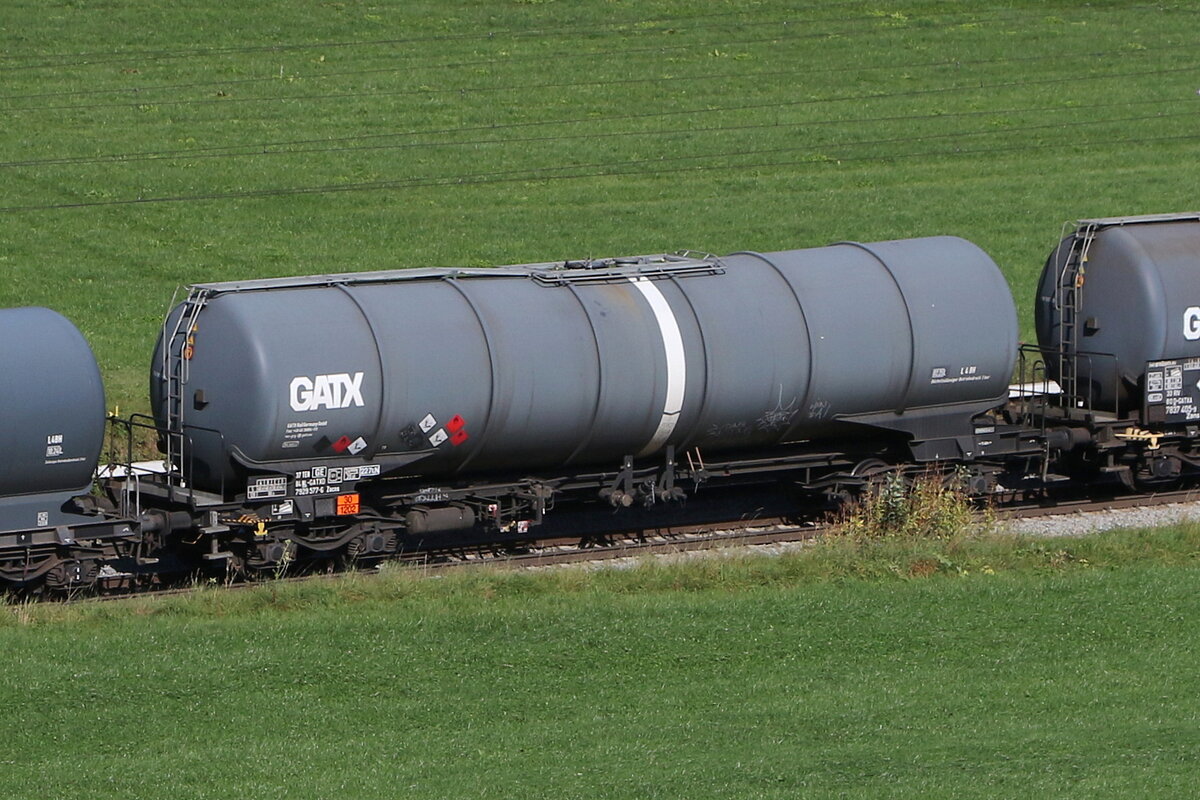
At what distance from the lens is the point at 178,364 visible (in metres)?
19.8

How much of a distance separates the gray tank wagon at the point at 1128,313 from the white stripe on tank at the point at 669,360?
640cm

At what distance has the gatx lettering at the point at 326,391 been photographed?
1920cm

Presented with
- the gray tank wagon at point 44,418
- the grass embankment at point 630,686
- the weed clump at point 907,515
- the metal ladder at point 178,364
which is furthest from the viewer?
the weed clump at point 907,515

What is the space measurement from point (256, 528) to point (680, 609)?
5.43m

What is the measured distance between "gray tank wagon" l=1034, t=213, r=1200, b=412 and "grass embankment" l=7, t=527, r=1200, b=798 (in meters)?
5.02

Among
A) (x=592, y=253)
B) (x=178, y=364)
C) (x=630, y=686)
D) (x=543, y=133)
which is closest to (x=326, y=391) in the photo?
(x=178, y=364)

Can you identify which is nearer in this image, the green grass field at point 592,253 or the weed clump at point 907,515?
the green grass field at point 592,253

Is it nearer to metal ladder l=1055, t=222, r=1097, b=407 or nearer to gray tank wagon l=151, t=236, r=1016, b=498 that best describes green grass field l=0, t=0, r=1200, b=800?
gray tank wagon l=151, t=236, r=1016, b=498

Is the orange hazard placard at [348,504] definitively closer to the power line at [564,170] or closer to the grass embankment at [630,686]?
the grass embankment at [630,686]

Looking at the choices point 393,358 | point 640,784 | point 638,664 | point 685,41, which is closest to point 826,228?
point 685,41

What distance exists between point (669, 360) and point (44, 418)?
7.18 metres

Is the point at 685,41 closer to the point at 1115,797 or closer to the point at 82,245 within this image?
the point at 82,245

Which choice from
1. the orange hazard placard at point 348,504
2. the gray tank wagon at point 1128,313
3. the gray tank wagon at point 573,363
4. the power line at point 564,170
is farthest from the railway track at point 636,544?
the power line at point 564,170

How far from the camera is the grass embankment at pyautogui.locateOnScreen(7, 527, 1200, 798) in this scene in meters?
12.7
